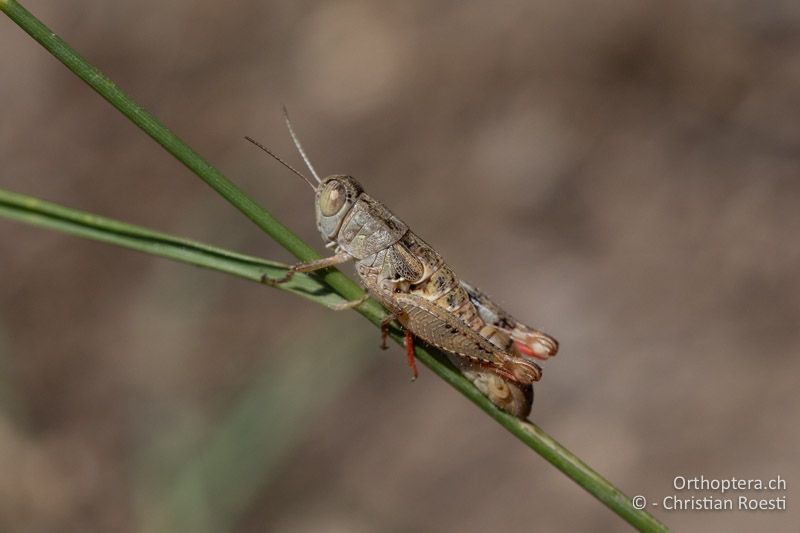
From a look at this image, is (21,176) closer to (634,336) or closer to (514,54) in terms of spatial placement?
(514,54)

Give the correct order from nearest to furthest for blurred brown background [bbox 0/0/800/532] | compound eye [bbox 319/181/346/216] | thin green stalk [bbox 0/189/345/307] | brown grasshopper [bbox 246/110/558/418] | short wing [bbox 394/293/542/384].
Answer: thin green stalk [bbox 0/189/345/307] < short wing [bbox 394/293/542/384] < brown grasshopper [bbox 246/110/558/418] < compound eye [bbox 319/181/346/216] < blurred brown background [bbox 0/0/800/532]

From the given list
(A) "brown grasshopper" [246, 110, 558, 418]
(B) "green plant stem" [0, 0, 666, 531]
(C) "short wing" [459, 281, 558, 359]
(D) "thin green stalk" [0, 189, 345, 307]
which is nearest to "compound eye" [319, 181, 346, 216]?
(A) "brown grasshopper" [246, 110, 558, 418]

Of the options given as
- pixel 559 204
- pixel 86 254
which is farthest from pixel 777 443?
pixel 86 254

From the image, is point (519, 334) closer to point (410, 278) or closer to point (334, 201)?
point (410, 278)

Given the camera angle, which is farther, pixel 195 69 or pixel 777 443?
pixel 195 69

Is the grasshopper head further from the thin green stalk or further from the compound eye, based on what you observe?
the thin green stalk
